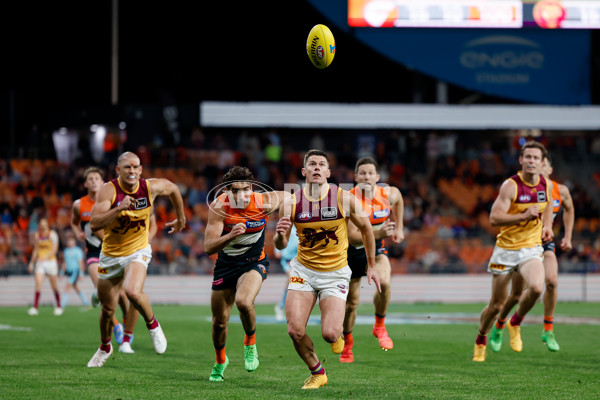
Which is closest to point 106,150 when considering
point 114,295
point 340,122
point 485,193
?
point 340,122

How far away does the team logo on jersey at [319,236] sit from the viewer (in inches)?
334

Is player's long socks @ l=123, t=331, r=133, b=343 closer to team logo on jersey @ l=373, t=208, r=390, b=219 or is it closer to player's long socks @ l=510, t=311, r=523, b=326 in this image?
team logo on jersey @ l=373, t=208, r=390, b=219

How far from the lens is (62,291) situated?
22.9 meters

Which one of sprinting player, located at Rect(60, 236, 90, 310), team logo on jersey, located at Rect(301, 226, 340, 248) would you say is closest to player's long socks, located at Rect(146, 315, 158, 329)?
team logo on jersey, located at Rect(301, 226, 340, 248)

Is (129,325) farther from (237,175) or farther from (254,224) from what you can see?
(237,175)

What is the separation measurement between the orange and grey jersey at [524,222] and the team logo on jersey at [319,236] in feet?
10.7

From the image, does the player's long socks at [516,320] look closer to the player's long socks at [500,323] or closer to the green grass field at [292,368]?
the player's long socks at [500,323]

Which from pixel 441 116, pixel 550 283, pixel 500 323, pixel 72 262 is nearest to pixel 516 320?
pixel 500 323

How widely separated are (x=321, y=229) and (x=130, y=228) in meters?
2.92

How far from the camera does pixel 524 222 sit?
36.1ft

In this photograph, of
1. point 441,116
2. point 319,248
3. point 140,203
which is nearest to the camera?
point 319,248

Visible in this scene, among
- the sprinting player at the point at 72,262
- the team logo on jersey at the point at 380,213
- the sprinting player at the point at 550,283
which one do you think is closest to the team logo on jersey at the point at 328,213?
the team logo on jersey at the point at 380,213

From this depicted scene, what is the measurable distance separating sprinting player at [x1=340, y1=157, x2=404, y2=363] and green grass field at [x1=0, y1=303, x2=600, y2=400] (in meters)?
0.34

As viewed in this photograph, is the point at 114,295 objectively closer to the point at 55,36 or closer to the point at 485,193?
the point at 485,193
